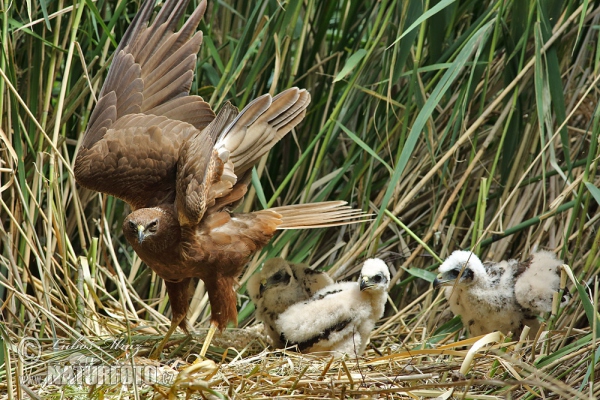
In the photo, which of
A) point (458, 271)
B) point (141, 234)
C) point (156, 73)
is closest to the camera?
point (141, 234)

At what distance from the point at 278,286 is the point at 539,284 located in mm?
1124

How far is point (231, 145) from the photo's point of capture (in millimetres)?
3350

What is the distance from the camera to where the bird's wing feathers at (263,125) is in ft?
10.8

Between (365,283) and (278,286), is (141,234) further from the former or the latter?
(365,283)

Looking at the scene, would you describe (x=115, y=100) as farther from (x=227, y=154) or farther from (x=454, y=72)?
(x=454, y=72)

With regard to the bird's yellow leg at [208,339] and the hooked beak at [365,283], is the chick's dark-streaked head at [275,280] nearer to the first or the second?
the bird's yellow leg at [208,339]

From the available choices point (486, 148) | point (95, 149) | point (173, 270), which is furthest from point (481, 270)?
point (95, 149)

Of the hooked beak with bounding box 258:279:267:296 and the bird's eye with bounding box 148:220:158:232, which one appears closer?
the bird's eye with bounding box 148:220:158:232

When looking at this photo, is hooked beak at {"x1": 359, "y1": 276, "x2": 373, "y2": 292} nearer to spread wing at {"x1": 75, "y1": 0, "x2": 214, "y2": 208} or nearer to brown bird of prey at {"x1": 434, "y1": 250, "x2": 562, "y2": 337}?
brown bird of prey at {"x1": 434, "y1": 250, "x2": 562, "y2": 337}

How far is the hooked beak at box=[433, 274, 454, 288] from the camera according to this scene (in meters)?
3.18

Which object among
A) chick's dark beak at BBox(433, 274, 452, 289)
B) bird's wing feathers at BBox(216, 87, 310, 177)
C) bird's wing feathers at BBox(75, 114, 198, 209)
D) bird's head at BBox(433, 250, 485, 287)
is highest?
bird's wing feathers at BBox(216, 87, 310, 177)

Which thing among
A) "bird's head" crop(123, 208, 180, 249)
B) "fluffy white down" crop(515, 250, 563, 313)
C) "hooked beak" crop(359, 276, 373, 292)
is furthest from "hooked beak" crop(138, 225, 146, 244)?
"fluffy white down" crop(515, 250, 563, 313)

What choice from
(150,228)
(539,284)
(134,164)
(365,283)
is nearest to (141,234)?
(150,228)

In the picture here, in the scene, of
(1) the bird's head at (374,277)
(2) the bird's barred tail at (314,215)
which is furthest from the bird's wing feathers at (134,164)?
(1) the bird's head at (374,277)
